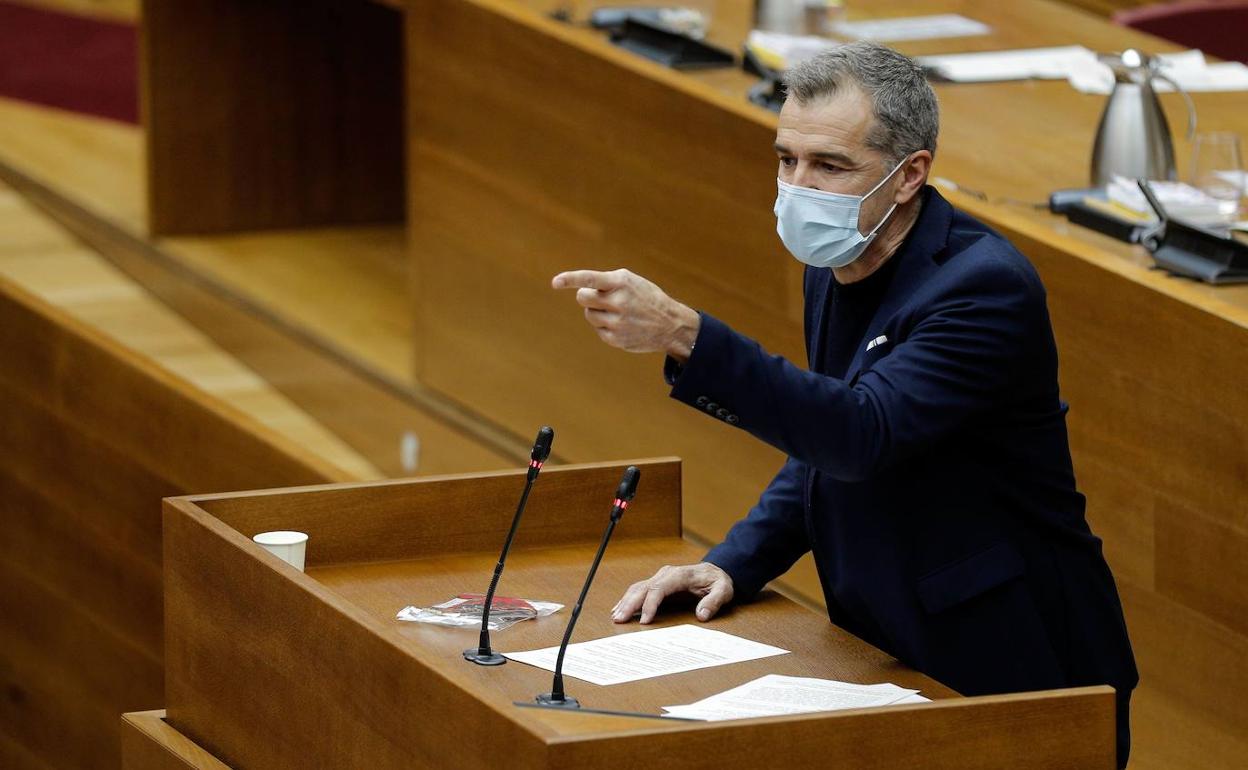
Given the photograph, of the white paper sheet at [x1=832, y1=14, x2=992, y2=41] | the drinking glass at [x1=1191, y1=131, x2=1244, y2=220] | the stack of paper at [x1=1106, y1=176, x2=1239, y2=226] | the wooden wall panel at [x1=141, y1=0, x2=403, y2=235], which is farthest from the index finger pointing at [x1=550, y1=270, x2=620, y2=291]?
the wooden wall panel at [x1=141, y1=0, x2=403, y2=235]

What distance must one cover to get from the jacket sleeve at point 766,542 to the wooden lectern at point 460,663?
0.02m

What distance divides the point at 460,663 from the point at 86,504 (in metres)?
1.63

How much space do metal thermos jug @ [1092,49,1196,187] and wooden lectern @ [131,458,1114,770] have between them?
2.63ft

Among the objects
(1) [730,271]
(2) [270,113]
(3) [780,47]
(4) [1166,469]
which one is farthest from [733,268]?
(2) [270,113]

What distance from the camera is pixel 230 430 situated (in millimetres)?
2627

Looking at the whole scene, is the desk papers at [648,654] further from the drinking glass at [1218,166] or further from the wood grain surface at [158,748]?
the drinking glass at [1218,166]

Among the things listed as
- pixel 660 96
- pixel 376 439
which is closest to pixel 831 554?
pixel 660 96

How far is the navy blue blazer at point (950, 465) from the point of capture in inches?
52.2

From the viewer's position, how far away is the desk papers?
141 centimetres

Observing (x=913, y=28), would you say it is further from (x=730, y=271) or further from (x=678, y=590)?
(x=678, y=590)

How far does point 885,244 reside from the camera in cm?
146

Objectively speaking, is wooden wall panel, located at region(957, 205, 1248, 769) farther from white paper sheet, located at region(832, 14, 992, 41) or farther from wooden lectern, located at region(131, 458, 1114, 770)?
white paper sheet, located at region(832, 14, 992, 41)

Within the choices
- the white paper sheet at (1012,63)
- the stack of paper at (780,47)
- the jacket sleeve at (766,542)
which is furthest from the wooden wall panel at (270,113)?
the jacket sleeve at (766,542)

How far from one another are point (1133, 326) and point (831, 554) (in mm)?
617
